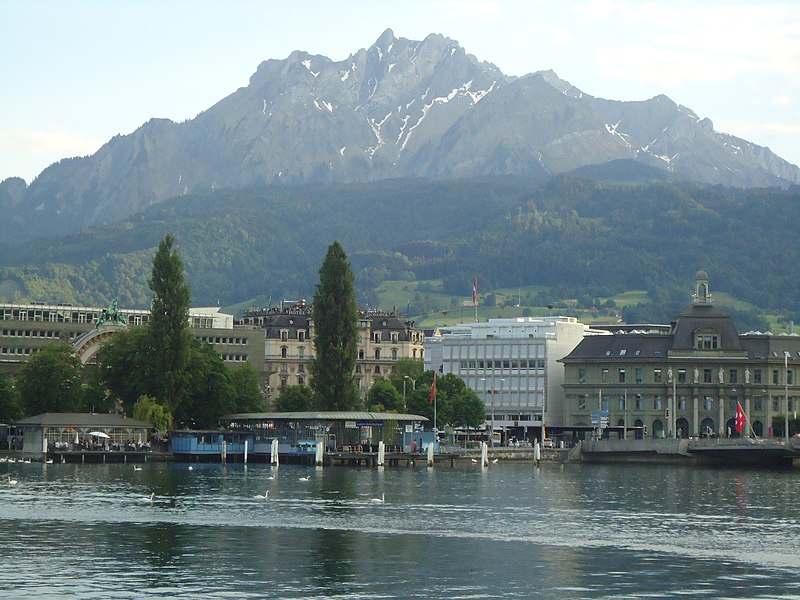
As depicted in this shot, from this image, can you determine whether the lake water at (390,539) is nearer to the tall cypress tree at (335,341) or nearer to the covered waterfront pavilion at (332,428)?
the covered waterfront pavilion at (332,428)

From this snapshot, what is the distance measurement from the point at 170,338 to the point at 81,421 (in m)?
12.9

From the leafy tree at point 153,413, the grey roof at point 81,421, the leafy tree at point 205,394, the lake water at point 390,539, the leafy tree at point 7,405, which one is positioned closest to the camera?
the lake water at point 390,539

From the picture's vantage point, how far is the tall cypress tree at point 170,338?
185500 millimetres

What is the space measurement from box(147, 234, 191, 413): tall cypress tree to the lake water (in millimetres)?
34770

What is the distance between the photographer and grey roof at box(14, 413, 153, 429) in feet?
599

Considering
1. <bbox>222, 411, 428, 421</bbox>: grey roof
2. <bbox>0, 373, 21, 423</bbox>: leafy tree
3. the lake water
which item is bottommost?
the lake water

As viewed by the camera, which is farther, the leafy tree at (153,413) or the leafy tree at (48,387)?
the leafy tree at (48,387)

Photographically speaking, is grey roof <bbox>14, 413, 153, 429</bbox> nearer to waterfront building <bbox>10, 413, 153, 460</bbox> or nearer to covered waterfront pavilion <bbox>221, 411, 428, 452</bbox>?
waterfront building <bbox>10, 413, 153, 460</bbox>

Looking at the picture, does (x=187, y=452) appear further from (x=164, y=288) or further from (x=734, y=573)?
(x=734, y=573)

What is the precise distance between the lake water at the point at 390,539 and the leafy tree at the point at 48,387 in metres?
44.0

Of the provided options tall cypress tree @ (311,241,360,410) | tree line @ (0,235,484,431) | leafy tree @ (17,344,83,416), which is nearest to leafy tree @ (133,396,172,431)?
tree line @ (0,235,484,431)

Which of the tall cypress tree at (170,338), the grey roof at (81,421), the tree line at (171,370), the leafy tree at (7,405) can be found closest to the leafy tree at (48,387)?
the tree line at (171,370)

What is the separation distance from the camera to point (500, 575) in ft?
262

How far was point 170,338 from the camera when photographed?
7298 inches
